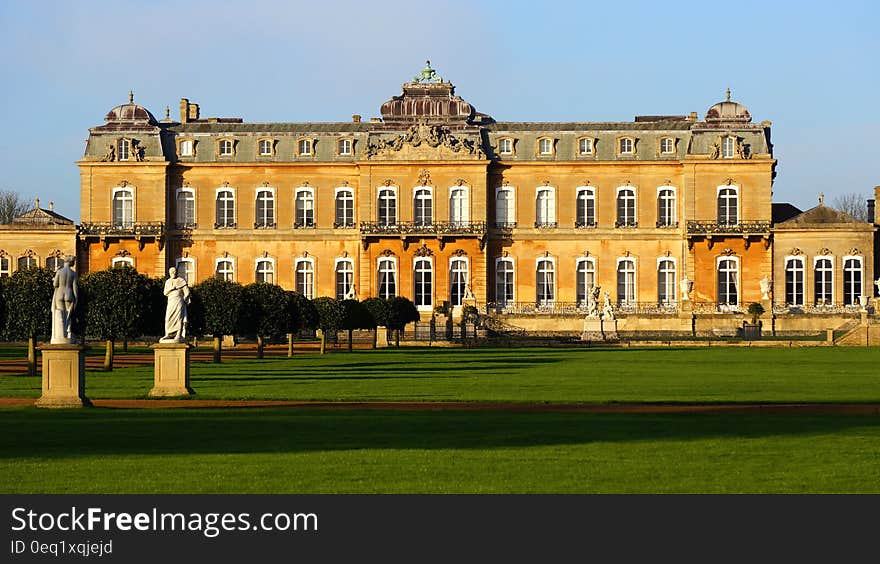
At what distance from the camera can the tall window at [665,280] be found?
76.9 metres

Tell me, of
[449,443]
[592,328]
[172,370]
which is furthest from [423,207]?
[449,443]

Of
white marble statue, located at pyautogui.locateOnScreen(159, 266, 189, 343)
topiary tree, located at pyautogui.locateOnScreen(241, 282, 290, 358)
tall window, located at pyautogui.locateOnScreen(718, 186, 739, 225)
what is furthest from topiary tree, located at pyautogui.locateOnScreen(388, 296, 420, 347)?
white marble statue, located at pyautogui.locateOnScreen(159, 266, 189, 343)

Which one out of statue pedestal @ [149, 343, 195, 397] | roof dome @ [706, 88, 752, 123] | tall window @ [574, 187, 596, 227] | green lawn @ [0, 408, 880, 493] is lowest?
green lawn @ [0, 408, 880, 493]

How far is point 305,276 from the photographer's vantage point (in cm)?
7844

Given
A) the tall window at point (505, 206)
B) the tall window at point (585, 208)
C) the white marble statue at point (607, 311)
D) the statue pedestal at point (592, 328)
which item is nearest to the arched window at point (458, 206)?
the tall window at point (505, 206)

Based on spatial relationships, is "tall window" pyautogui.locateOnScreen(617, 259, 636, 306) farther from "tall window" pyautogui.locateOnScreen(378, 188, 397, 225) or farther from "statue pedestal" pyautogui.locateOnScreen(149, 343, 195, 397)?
"statue pedestal" pyautogui.locateOnScreen(149, 343, 195, 397)

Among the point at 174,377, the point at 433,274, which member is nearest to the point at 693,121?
the point at 433,274

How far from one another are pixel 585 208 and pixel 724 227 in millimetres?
6635

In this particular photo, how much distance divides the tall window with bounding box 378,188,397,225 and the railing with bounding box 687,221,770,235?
13.8 m

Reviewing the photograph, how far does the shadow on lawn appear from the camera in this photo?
63.5 ft

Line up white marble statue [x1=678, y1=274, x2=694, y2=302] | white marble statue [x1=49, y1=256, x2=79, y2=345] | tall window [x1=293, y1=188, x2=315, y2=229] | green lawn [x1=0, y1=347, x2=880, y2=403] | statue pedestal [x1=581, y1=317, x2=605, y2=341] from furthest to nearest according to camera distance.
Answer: tall window [x1=293, y1=188, x2=315, y2=229], white marble statue [x1=678, y1=274, x2=694, y2=302], statue pedestal [x1=581, y1=317, x2=605, y2=341], green lawn [x1=0, y1=347, x2=880, y2=403], white marble statue [x1=49, y1=256, x2=79, y2=345]

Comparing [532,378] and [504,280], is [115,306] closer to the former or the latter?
[532,378]

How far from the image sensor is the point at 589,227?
77.5 m
